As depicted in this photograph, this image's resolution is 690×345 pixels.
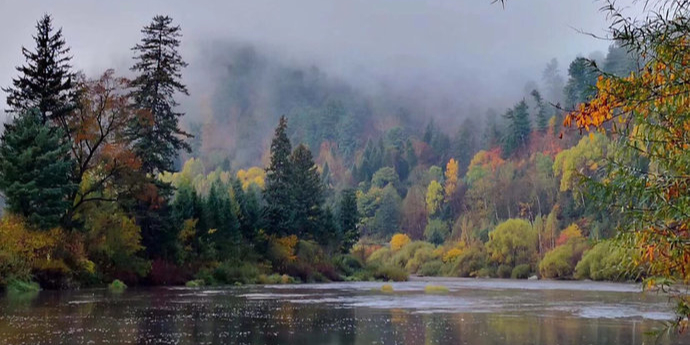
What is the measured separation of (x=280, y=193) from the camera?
7669cm

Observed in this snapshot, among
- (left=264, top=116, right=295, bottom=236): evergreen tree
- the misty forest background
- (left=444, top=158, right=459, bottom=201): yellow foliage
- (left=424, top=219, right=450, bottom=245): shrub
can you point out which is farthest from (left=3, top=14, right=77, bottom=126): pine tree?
(left=444, top=158, right=459, bottom=201): yellow foliage

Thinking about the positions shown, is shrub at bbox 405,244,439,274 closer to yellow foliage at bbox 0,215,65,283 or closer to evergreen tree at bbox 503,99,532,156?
yellow foliage at bbox 0,215,65,283

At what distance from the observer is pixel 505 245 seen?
89812 millimetres

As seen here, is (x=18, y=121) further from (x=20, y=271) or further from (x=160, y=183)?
(x=160, y=183)

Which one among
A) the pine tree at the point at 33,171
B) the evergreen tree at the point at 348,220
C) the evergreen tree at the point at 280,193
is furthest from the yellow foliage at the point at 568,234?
the pine tree at the point at 33,171

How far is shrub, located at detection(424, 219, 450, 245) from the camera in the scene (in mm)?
126938

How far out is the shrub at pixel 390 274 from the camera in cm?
7394

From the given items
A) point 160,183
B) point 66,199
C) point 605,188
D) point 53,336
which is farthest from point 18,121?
point 605,188

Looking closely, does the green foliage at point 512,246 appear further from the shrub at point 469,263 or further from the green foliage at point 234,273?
the green foliage at point 234,273

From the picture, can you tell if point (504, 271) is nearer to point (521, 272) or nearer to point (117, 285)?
point (521, 272)

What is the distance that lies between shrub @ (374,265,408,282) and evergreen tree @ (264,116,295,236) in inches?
392

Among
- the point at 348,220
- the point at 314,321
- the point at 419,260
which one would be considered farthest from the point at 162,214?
the point at 419,260

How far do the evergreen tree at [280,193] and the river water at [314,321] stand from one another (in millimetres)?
35028

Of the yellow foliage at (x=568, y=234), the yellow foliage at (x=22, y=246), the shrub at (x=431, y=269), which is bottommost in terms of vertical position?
the shrub at (x=431, y=269)
